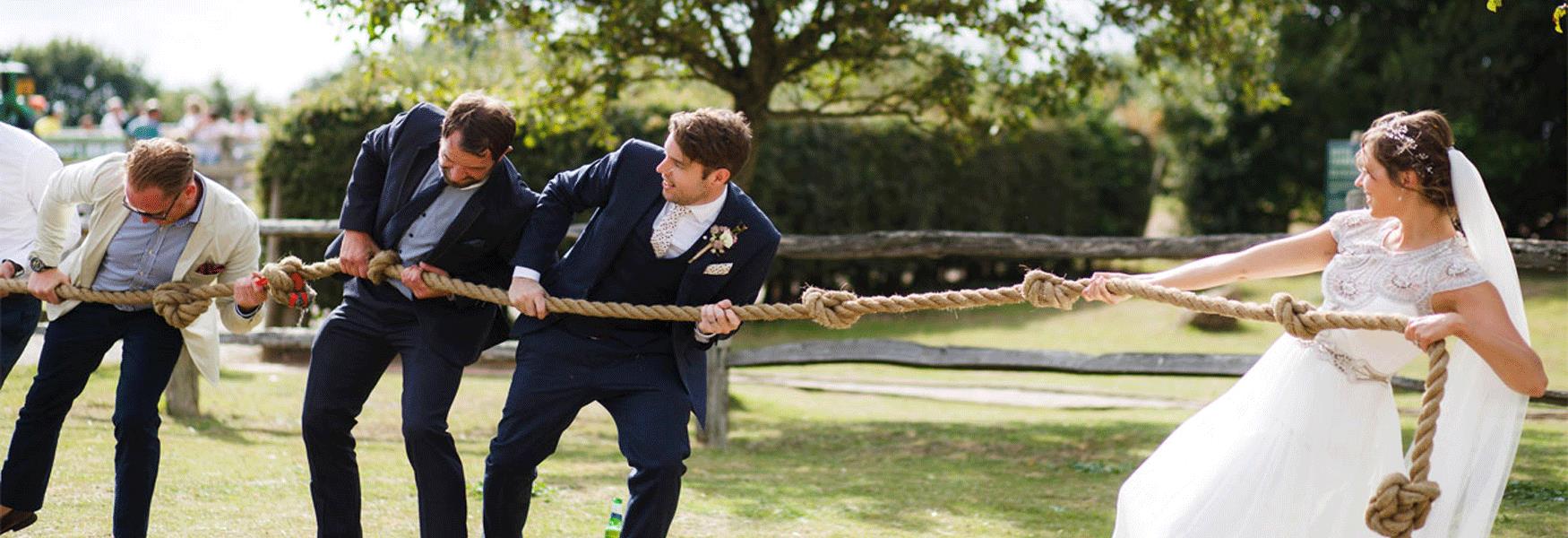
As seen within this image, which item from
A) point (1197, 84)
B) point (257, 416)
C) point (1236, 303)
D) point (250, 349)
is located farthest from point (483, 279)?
point (1197, 84)

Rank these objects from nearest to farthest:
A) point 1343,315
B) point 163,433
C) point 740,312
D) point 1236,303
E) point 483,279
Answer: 1. point 1343,315
2. point 1236,303
3. point 740,312
4. point 483,279
5. point 163,433

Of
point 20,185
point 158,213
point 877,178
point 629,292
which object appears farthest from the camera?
point 877,178

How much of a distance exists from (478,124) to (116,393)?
5.26 feet

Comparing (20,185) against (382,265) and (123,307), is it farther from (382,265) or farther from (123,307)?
(382,265)

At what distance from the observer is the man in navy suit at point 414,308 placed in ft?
→ 14.1

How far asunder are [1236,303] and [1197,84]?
17.3 metres

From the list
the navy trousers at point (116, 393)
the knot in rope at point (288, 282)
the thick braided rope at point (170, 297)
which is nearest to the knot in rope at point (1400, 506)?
the knot in rope at point (288, 282)

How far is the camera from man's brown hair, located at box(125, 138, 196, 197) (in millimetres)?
4453

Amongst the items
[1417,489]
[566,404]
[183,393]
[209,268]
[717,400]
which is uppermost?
[1417,489]

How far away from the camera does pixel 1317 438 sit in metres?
3.73

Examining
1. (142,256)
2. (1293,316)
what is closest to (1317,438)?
(1293,316)

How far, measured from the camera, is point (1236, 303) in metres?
3.80

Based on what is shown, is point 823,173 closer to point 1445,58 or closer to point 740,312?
point 1445,58

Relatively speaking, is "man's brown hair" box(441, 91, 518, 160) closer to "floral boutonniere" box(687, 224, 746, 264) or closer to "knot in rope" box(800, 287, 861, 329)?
"floral boutonniere" box(687, 224, 746, 264)
